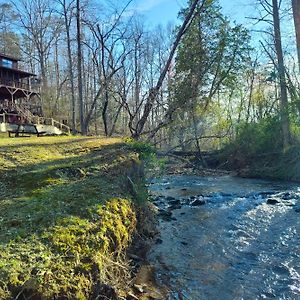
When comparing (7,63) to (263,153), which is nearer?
(263,153)

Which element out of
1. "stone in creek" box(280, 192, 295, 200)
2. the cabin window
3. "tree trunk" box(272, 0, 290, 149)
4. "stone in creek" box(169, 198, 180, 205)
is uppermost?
the cabin window

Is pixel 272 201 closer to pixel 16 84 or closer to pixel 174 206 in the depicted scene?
pixel 174 206

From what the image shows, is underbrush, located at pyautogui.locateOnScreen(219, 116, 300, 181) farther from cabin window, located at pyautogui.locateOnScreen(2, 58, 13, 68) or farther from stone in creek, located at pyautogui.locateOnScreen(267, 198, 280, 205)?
cabin window, located at pyautogui.locateOnScreen(2, 58, 13, 68)

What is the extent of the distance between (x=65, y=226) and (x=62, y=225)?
0.13ft

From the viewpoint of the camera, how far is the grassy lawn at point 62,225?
2.52 metres

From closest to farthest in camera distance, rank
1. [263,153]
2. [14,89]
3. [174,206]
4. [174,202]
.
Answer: [174,206] < [174,202] < [263,153] < [14,89]

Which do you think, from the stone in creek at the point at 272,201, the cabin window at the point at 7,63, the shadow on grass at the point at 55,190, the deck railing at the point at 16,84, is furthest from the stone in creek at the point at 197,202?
the cabin window at the point at 7,63

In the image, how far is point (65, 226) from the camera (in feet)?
10.8

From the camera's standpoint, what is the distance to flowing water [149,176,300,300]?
4.25m

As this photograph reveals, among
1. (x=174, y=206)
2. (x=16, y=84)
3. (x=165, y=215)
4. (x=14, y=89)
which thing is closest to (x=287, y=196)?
(x=174, y=206)

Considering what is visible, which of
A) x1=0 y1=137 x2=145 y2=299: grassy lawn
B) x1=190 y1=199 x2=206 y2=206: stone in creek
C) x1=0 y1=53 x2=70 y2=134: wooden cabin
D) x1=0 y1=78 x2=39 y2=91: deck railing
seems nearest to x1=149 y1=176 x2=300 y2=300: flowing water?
x1=190 y1=199 x2=206 y2=206: stone in creek

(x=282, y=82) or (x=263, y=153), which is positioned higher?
(x=282, y=82)

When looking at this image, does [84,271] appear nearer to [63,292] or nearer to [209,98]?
[63,292]

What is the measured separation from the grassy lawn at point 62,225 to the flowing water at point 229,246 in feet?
3.71
